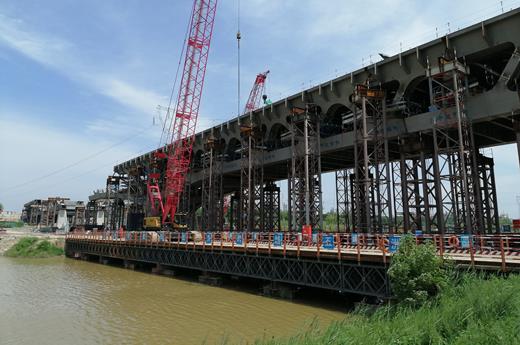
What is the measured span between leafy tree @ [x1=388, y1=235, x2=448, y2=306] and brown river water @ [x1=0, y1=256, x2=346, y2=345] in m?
4.31

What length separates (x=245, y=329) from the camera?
58.8ft

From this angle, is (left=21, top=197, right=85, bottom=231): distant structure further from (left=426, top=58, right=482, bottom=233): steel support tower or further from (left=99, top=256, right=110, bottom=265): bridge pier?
(left=426, top=58, right=482, bottom=233): steel support tower

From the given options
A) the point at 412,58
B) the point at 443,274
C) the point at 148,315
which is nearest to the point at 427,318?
the point at 443,274

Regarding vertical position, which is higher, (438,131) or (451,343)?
(438,131)

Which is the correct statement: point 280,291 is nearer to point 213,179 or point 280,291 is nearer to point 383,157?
point 383,157

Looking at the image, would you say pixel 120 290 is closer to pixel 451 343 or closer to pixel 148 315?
pixel 148 315

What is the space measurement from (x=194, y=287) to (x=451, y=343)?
2341 cm

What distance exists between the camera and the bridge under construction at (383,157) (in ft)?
73.0

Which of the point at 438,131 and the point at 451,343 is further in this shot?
the point at 438,131

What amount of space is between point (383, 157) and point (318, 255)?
17.6 meters

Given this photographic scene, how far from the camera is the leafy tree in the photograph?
1463 centimetres

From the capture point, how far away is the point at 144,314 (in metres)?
21.3

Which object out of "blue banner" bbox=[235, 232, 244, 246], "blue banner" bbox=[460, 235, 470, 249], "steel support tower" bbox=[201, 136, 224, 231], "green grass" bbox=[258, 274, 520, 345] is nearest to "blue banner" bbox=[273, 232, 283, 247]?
"blue banner" bbox=[235, 232, 244, 246]

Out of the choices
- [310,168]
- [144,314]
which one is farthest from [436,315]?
[310,168]
